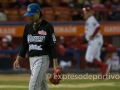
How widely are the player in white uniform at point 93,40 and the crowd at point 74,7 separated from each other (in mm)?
2528

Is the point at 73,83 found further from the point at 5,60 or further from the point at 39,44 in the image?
the point at 39,44

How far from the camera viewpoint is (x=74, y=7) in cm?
1881

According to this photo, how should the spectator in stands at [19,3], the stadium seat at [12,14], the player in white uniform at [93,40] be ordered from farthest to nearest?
1. the spectator in stands at [19,3]
2. the stadium seat at [12,14]
3. the player in white uniform at [93,40]

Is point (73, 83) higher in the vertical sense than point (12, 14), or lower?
lower

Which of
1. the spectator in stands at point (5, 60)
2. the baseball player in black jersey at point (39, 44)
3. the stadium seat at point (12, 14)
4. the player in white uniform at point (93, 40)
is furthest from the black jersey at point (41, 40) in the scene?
the stadium seat at point (12, 14)

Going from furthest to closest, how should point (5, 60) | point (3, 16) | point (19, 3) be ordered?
1. point (19, 3)
2. point (3, 16)
3. point (5, 60)

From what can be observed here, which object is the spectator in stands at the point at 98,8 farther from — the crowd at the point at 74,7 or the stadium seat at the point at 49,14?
the stadium seat at the point at 49,14

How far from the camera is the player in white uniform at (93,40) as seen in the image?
15.0 meters

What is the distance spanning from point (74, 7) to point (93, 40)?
3.69 meters

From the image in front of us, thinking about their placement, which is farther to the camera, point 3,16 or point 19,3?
point 19,3

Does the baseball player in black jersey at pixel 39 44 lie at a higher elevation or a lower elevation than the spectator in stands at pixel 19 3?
higher

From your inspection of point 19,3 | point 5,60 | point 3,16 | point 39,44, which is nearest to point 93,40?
point 5,60

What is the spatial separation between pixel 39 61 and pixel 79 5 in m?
10.2

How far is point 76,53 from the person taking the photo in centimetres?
1692
